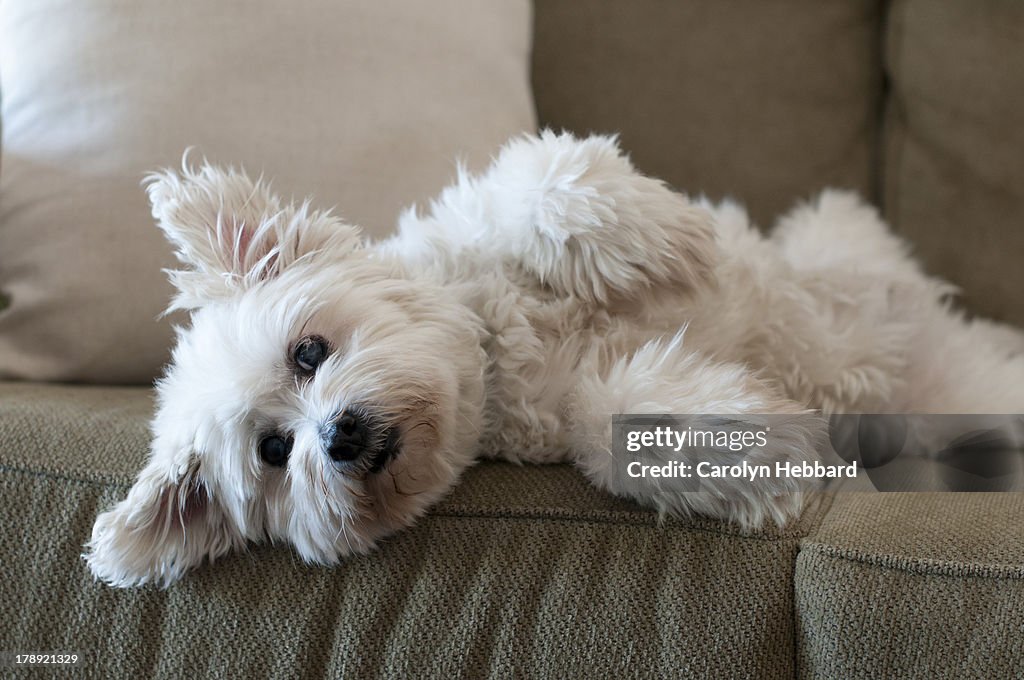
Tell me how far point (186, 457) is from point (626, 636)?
0.70 meters

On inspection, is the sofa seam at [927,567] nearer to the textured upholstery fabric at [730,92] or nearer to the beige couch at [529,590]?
the beige couch at [529,590]

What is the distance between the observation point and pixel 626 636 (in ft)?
3.66

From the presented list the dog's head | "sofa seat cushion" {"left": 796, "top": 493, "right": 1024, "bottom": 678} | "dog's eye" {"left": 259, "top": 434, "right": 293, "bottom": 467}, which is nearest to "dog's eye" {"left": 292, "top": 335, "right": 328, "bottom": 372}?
the dog's head

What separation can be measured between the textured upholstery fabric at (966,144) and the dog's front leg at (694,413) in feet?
3.24

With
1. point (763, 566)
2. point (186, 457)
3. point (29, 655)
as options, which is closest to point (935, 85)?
point (763, 566)

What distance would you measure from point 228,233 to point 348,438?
16.4 inches

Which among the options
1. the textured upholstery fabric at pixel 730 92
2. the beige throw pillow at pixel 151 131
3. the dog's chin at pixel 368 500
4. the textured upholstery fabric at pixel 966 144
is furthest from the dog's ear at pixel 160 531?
the textured upholstery fabric at pixel 966 144

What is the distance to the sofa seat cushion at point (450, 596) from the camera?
1.12 meters

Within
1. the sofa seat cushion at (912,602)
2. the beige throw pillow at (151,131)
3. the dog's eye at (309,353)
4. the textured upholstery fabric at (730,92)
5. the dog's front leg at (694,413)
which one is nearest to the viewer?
the sofa seat cushion at (912,602)

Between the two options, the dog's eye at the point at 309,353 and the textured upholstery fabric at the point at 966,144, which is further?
the textured upholstery fabric at the point at 966,144

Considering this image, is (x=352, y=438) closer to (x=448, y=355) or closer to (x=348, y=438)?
(x=348, y=438)

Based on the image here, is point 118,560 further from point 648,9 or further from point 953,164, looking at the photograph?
point 953,164

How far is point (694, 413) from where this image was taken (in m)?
1.18

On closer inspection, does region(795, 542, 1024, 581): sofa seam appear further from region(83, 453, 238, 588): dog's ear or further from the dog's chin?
region(83, 453, 238, 588): dog's ear
